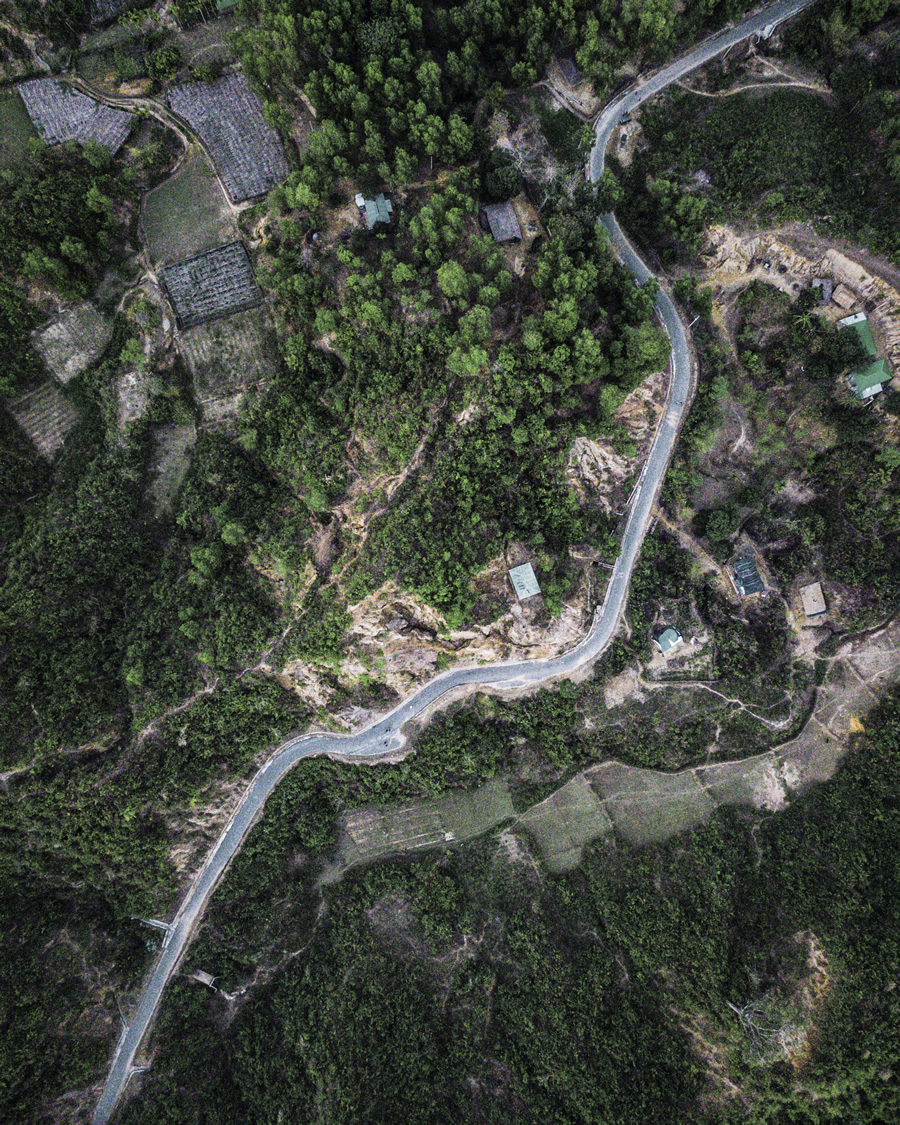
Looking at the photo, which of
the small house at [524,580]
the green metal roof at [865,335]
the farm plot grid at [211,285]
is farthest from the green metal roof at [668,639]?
the farm plot grid at [211,285]

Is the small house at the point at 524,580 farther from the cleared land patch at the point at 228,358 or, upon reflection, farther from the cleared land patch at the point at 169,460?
the cleared land patch at the point at 169,460

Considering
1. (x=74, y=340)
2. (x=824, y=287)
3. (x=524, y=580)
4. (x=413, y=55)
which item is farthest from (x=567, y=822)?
(x=413, y=55)

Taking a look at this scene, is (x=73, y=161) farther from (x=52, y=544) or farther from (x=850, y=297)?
(x=850, y=297)

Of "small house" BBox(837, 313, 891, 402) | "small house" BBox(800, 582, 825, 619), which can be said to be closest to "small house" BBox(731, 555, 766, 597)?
"small house" BBox(800, 582, 825, 619)

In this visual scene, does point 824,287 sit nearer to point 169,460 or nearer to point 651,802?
point 651,802

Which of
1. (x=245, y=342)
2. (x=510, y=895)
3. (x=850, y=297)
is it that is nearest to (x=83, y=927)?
(x=510, y=895)
